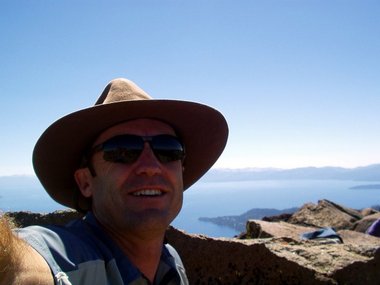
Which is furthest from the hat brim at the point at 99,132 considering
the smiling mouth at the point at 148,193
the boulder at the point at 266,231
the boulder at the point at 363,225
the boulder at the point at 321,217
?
the boulder at the point at 363,225

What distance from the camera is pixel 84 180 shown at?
125 inches

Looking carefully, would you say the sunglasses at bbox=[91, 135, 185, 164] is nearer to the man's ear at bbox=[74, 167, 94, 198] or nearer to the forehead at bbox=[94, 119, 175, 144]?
the forehead at bbox=[94, 119, 175, 144]

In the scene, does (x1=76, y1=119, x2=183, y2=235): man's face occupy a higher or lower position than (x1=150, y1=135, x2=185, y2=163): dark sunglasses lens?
lower

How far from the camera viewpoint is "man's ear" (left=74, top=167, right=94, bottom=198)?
10.2 ft

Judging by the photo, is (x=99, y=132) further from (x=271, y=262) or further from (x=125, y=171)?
(x=271, y=262)

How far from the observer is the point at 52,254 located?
1.90 metres

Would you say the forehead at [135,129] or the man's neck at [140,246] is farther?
the forehead at [135,129]

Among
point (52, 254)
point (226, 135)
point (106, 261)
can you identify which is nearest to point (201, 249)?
point (226, 135)

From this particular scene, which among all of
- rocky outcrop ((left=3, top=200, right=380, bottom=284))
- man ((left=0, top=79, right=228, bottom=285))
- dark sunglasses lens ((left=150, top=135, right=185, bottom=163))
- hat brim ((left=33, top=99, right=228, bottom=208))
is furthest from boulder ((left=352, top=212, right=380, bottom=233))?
dark sunglasses lens ((left=150, top=135, right=185, bottom=163))

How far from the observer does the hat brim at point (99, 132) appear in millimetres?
2934

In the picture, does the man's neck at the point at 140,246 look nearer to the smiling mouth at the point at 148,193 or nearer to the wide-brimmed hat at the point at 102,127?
the smiling mouth at the point at 148,193

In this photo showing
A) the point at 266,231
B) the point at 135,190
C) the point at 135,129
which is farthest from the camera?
the point at 266,231

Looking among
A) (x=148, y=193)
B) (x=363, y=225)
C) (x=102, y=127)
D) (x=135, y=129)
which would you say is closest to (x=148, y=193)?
(x=148, y=193)

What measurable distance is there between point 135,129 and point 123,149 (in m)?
0.22
